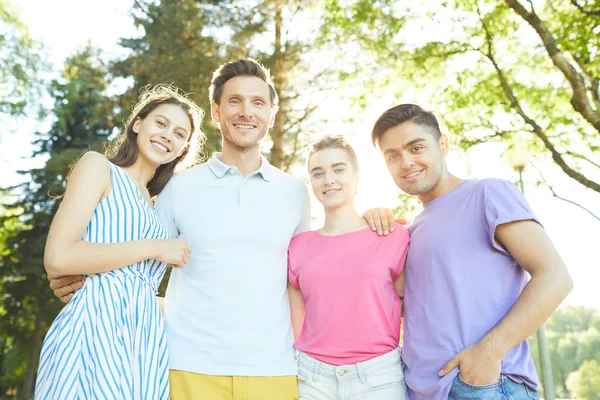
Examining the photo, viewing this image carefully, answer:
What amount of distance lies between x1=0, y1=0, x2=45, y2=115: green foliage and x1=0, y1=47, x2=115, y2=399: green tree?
195 cm

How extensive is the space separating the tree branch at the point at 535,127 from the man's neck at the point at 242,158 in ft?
23.7

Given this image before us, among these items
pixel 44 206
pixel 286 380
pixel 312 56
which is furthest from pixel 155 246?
pixel 44 206

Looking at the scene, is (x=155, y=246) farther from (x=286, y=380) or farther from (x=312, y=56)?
(x=312, y=56)

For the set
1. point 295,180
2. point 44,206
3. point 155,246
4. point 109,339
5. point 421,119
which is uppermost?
point 44,206

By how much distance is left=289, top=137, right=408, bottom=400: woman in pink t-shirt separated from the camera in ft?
9.34

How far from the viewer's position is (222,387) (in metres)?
2.88

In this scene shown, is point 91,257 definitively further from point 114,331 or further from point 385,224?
point 385,224

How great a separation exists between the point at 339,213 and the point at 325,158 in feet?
1.13

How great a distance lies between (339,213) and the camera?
3.34 meters

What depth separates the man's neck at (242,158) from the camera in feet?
11.4

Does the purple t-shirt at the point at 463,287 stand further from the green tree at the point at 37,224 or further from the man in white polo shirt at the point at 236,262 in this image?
the green tree at the point at 37,224

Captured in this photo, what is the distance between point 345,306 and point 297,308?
37 centimetres

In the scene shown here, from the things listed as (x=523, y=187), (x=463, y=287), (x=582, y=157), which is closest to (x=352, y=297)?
(x=463, y=287)

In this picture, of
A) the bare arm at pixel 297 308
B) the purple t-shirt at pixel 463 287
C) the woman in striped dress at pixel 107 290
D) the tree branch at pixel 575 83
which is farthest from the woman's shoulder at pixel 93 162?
the tree branch at pixel 575 83
